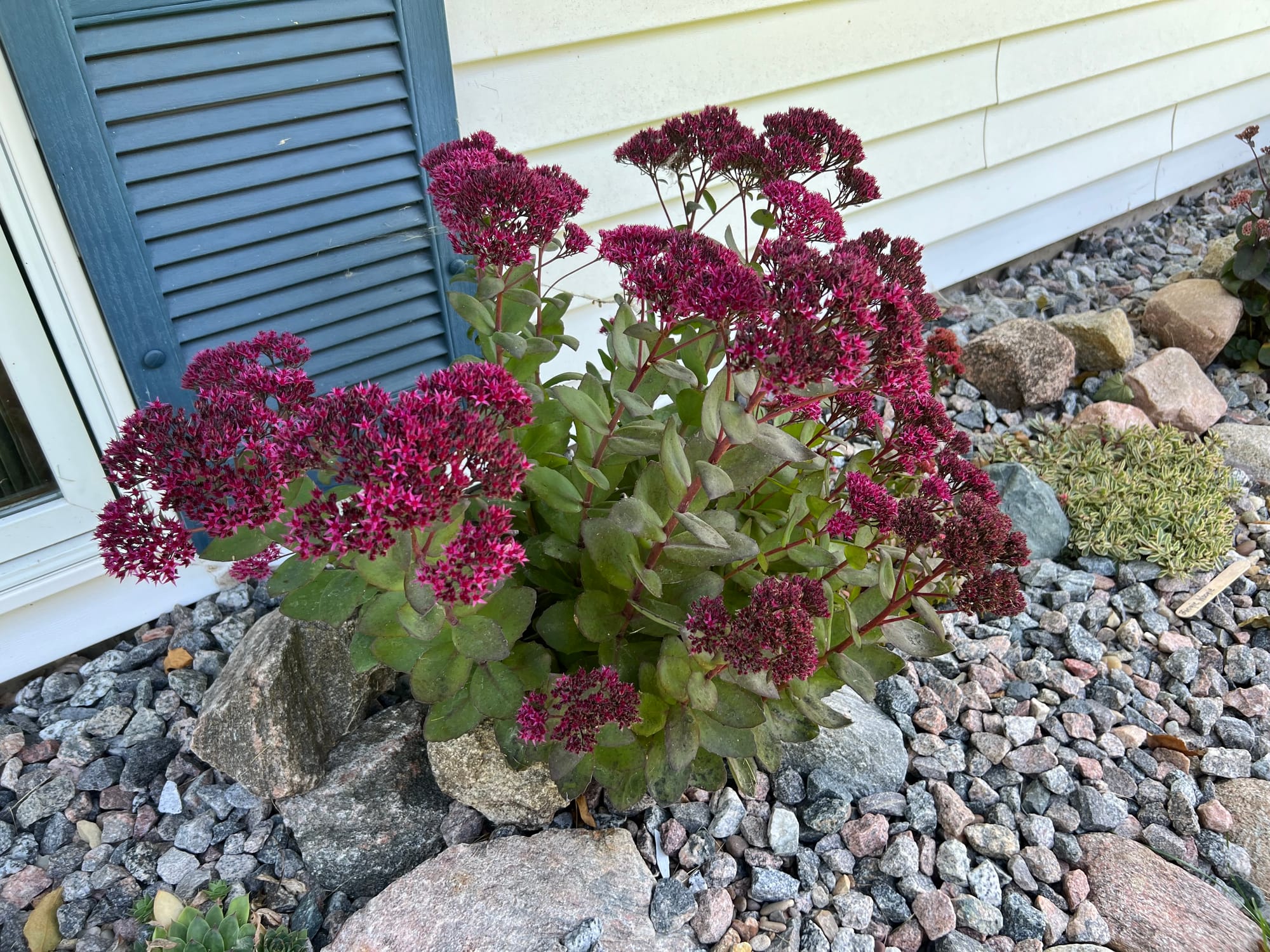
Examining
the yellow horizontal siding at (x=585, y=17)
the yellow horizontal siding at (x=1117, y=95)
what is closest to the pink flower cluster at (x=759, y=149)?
the yellow horizontal siding at (x=585, y=17)

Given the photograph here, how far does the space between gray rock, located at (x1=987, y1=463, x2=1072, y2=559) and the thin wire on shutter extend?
1791 millimetres

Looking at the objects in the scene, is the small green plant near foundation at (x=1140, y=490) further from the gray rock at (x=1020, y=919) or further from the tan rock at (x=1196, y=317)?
the gray rock at (x=1020, y=919)

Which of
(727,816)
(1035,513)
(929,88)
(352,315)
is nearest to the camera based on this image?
(727,816)

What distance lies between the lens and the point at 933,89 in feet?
11.5

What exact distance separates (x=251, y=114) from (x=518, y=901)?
170 centimetres

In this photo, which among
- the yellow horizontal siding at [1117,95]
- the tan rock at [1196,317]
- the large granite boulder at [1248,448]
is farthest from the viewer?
the yellow horizontal siding at [1117,95]

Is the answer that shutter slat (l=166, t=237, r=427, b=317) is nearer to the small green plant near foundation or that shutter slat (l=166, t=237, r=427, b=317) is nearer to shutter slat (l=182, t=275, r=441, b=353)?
shutter slat (l=182, t=275, r=441, b=353)

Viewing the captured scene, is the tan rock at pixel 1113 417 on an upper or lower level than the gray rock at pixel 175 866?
upper

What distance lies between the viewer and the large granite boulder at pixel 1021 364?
330 centimetres

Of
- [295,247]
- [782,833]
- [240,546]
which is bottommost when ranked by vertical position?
[782,833]

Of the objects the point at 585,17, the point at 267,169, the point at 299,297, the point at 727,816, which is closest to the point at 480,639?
the point at 727,816

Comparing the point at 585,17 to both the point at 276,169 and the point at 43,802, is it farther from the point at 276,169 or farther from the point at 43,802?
the point at 43,802

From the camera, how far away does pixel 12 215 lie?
5.88ft

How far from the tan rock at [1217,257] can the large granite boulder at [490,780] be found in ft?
12.3
